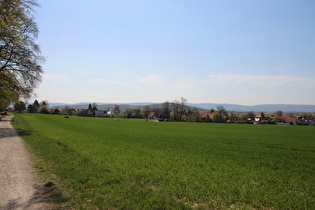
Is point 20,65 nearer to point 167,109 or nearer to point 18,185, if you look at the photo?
point 18,185

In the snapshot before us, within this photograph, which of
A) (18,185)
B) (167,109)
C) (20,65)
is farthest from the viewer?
(167,109)

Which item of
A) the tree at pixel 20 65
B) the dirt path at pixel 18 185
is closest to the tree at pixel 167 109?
the tree at pixel 20 65

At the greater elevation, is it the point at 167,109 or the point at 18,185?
the point at 167,109

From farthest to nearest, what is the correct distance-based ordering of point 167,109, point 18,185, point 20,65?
1. point 167,109
2. point 20,65
3. point 18,185

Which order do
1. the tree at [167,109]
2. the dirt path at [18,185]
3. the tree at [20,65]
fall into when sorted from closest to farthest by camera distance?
the dirt path at [18,185]
the tree at [20,65]
the tree at [167,109]

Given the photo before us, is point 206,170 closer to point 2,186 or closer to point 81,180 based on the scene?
point 81,180

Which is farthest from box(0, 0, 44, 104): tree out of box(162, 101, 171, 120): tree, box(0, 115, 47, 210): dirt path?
box(162, 101, 171, 120): tree

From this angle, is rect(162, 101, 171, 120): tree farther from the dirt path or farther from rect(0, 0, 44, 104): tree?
the dirt path

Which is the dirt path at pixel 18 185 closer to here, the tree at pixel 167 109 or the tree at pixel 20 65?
the tree at pixel 20 65

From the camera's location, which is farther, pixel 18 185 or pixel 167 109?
pixel 167 109

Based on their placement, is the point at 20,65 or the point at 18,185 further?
the point at 20,65

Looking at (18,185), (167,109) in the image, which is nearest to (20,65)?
(18,185)

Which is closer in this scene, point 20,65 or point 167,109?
point 20,65

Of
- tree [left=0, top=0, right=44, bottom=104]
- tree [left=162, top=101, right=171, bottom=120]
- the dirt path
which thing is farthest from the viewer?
tree [left=162, top=101, right=171, bottom=120]
